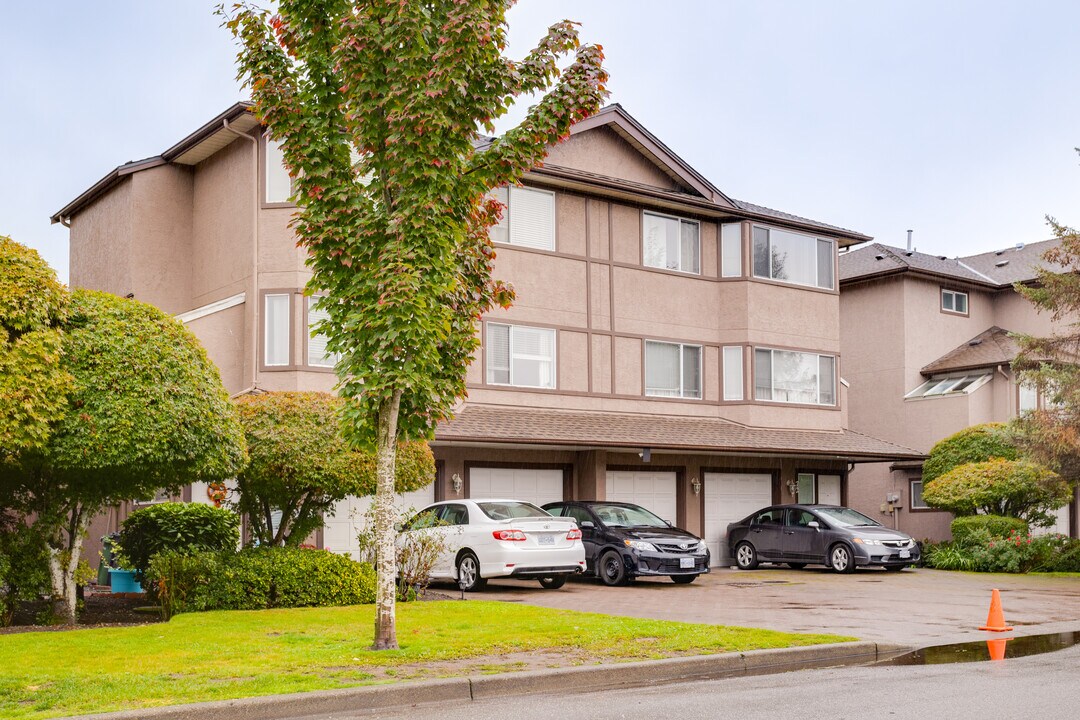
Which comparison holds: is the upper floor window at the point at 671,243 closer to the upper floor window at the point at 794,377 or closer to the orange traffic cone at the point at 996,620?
the upper floor window at the point at 794,377

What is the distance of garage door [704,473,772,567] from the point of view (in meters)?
27.6

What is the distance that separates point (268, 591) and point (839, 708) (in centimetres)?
863

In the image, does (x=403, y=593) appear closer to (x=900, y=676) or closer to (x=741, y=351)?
(x=900, y=676)

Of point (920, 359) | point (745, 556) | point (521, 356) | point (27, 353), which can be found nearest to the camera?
point (27, 353)

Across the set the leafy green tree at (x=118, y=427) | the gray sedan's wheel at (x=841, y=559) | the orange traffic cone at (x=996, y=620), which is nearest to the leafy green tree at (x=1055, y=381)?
the gray sedan's wheel at (x=841, y=559)

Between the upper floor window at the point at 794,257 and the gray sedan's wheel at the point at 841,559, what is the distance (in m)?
7.19

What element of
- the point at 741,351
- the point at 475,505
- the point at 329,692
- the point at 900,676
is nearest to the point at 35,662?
the point at 329,692

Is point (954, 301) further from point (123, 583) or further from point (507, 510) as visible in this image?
point (123, 583)

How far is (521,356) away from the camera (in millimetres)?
24766

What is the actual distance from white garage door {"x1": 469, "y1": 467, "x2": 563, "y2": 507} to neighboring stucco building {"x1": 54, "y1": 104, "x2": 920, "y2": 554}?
49 millimetres

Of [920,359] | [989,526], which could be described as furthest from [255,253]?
[920,359]

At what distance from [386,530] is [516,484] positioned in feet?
44.9

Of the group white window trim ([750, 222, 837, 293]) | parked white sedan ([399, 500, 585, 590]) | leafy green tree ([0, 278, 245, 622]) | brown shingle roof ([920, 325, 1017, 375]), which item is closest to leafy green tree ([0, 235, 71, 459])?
leafy green tree ([0, 278, 245, 622])

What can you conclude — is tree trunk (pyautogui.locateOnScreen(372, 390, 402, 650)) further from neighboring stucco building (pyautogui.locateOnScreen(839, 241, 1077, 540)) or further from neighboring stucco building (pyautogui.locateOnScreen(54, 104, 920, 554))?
neighboring stucco building (pyautogui.locateOnScreen(839, 241, 1077, 540))
